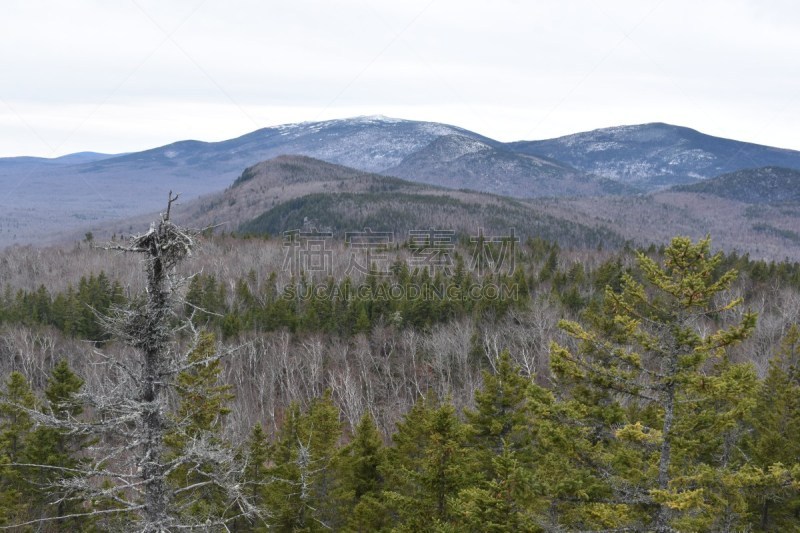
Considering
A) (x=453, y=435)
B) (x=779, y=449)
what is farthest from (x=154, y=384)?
(x=779, y=449)

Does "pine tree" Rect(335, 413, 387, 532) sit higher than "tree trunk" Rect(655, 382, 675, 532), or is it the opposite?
"tree trunk" Rect(655, 382, 675, 532)

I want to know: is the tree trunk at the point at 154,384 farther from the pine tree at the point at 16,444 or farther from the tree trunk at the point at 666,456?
the pine tree at the point at 16,444

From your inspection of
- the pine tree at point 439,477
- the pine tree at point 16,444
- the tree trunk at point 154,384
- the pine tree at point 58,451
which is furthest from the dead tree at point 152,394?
the pine tree at point 16,444

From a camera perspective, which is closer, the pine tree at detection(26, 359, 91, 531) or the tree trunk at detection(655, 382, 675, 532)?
the tree trunk at detection(655, 382, 675, 532)

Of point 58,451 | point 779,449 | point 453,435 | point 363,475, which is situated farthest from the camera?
point 58,451

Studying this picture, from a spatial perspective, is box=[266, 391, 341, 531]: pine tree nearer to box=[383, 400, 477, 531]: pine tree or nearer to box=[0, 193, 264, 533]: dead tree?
box=[383, 400, 477, 531]: pine tree

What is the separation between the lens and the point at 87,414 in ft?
146

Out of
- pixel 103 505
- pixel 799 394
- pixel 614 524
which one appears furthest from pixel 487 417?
pixel 103 505

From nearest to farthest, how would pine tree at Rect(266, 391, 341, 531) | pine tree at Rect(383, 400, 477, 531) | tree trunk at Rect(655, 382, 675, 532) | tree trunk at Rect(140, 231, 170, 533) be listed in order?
tree trunk at Rect(140, 231, 170, 533), tree trunk at Rect(655, 382, 675, 532), pine tree at Rect(383, 400, 477, 531), pine tree at Rect(266, 391, 341, 531)

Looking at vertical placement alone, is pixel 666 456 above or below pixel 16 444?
above

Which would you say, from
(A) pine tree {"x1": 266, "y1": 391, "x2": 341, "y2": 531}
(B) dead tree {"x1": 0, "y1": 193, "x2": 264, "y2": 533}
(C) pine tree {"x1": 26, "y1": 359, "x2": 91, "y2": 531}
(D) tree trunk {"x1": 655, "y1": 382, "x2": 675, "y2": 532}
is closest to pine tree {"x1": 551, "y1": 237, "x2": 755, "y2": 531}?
(D) tree trunk {"x1": 655, "y1": 382, "x2": 675, "y2": 532}

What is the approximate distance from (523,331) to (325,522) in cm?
3345

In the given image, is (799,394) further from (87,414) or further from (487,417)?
(87,414)

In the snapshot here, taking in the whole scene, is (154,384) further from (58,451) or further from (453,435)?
(58,451)
